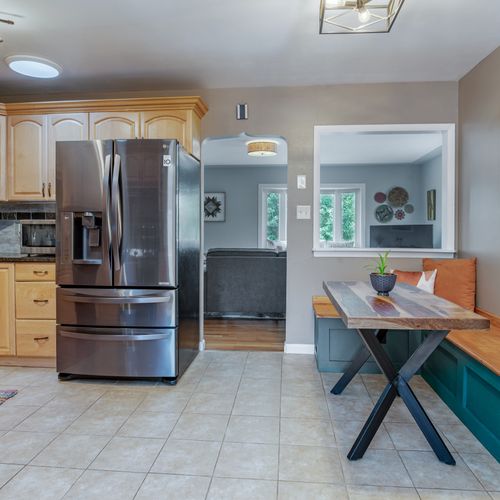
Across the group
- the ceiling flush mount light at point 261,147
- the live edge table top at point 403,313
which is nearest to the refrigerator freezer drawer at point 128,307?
the live edge table top at point 403,313

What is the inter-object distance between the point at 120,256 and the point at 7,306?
1.18 m

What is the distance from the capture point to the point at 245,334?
4215 millimetres

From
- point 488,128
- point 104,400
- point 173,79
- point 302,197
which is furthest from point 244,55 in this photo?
point 104,400

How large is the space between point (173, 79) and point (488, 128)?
2586mm

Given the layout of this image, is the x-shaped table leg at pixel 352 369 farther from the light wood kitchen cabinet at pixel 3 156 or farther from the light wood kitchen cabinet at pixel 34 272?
the light wood kitchen cabinet at pixel 3 156

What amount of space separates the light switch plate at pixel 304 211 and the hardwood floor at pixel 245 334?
128 cm

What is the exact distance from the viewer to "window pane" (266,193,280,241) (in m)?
8.30

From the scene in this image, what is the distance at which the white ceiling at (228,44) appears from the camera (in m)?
2.35

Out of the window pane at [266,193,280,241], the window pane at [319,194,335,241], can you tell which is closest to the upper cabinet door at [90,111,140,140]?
the window pane at [266,193,280,241]

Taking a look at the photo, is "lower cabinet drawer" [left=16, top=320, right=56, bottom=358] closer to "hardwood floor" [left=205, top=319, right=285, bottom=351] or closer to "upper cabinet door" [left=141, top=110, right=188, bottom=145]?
"hardwood floor" [left=205, top=319, right=285, bottom=351]

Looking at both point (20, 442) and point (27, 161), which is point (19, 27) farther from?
point (20, 442)

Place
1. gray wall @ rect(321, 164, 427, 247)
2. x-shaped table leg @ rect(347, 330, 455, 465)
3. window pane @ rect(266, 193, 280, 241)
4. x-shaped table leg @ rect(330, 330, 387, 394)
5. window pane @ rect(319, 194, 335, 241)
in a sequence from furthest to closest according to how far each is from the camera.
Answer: window pane @ rect(319, 194, 335, 241) → window pane @ rect(266, 193, 280, 241) → gray wall @ rect(321, 164, 427, 247) → x-shaped table leg @ rect(330, 330, 387, 394) → x-shaped table leg @ rect(347, 330, 455, 465)

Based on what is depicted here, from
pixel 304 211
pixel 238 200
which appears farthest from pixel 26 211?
pixel 238 200

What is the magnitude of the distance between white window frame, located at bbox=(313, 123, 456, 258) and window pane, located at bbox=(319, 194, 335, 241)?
15.9 feet
